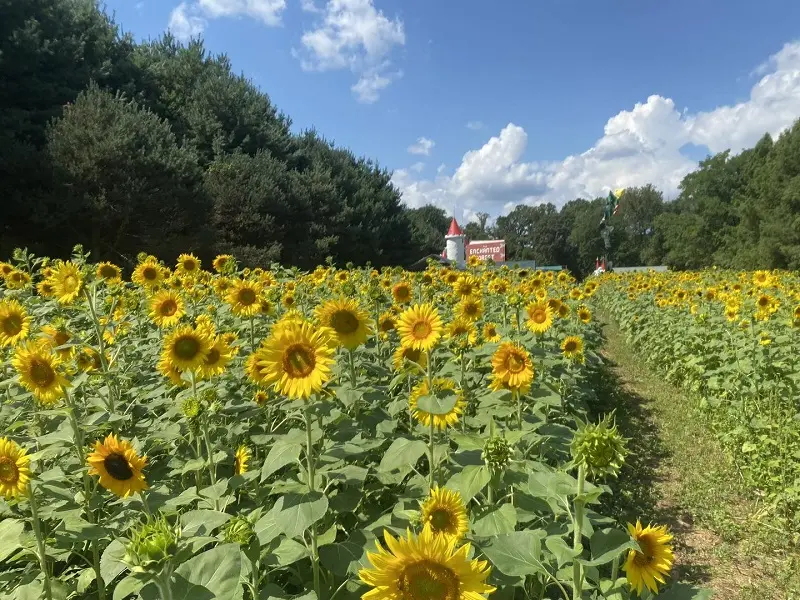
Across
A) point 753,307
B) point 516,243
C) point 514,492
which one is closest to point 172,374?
point 514,492

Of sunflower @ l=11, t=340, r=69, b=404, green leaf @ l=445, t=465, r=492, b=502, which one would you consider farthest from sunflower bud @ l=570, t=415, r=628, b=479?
sunflower @ l=11, t=340, r=69, b=404

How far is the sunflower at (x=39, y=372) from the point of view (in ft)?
8.05

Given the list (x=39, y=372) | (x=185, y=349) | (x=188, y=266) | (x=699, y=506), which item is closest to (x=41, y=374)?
(x=39, y=372)

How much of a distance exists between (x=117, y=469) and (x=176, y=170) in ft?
74.3

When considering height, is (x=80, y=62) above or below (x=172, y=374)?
above

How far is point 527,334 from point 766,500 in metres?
2.31

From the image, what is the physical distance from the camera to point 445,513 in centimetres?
172

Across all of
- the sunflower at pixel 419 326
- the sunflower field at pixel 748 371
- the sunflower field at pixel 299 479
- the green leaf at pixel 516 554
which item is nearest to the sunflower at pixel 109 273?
the sunflower field at pixel 299 479

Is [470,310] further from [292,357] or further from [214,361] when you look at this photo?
[292,357]

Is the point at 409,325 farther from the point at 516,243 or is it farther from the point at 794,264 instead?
the point at 516,243

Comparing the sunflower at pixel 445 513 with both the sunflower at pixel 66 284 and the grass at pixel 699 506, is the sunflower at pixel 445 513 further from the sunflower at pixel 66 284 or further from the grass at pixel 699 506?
the sunflower at pixel 66 284

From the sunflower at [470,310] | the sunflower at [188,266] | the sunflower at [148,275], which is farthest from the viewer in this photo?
the sunflower at [188,266]

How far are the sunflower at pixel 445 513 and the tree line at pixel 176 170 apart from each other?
15814mm

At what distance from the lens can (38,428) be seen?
2850 millimetres
